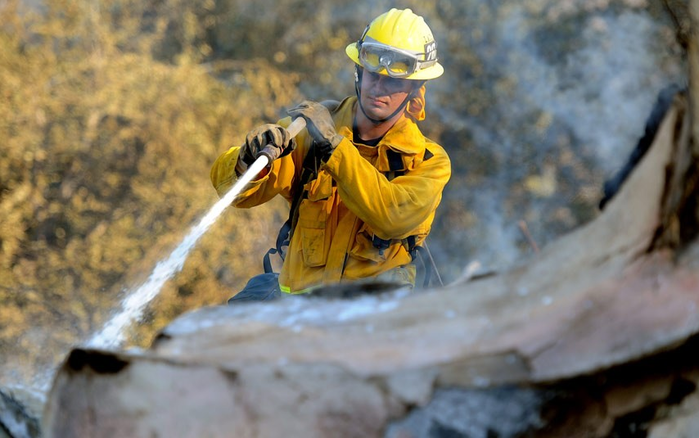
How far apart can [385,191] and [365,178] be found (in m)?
0.10

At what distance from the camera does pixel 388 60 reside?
3.53m

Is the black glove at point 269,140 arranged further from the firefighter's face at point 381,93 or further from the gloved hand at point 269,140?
the firefighter's face at point 381,93

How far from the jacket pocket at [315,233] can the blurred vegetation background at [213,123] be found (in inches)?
137

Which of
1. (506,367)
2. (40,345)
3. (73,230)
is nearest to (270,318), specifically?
(506,367)

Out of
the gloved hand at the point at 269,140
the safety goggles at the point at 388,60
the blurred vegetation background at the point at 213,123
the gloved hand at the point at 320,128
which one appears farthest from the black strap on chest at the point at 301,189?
the blurred vegetation background at the point at 213,123

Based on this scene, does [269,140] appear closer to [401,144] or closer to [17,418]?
[401,144]

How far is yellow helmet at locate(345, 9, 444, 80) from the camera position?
3.53 meters

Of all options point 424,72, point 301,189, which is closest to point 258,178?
point 301,189

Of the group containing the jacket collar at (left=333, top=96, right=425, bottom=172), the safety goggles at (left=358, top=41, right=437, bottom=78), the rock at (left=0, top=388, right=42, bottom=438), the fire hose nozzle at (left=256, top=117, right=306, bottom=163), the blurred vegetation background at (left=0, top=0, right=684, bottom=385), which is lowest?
the blurred vegetation background at (left=0, top=0, right=684, bottom=385)

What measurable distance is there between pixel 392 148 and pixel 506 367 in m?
2.28

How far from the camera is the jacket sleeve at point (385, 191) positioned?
313 cm

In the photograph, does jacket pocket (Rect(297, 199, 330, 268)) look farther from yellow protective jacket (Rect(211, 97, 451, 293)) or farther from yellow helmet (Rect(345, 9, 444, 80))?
yellow helmet (Rect(345, 9, 444, 80))

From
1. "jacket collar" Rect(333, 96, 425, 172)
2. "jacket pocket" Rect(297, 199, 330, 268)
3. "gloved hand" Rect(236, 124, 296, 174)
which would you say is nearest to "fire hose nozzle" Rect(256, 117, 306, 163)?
"gloved hand" Rect(236, 124, 296, 174)

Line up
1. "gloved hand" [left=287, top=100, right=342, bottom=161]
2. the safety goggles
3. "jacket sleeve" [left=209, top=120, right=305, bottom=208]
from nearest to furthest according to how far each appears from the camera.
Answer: "gloved hand" [left=287, top=100, right=342, bottom=161], "jacket sleeve" [left=209, top=120, right=305, bottom=208], the safety goggles
